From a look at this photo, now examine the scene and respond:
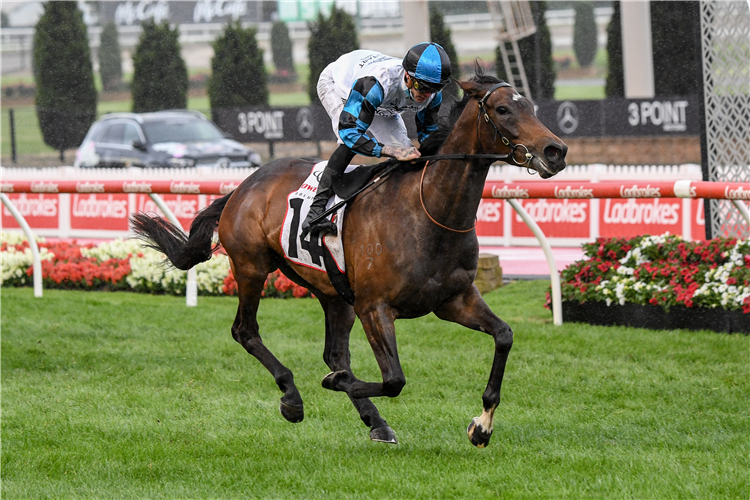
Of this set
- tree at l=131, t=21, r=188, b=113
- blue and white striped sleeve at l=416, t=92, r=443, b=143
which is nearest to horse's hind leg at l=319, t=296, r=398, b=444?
blue and white striped sleeve at l=416, t=92, r=443, b=143

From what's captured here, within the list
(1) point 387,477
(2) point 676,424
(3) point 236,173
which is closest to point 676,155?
(3) point 236,173

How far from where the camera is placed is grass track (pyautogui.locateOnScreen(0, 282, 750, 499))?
14.8ft

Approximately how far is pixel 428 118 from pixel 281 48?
38.2 m

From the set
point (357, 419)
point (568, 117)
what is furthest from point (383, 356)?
point (568, 117)

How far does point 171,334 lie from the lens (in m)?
8.17

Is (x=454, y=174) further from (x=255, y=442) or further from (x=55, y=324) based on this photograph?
(x=55, y=324)

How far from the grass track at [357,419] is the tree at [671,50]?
14.7 meters

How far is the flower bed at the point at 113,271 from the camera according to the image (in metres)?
10.5

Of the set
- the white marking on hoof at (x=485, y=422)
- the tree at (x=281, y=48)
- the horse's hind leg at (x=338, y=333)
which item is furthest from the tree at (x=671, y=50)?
the tree at (x=281, y=48)

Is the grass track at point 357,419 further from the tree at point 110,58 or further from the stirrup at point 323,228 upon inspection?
the tree at point 110,58

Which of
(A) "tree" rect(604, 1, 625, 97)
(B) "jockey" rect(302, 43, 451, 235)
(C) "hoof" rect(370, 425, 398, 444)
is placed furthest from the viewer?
(A) "tree" rect(604, 1, 625, 97)

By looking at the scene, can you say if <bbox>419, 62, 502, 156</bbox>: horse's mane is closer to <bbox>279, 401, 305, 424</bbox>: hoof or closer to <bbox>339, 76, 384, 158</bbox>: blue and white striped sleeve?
<bbox>339, 76, 384, 158</bbox>: blue and white striped sleeve

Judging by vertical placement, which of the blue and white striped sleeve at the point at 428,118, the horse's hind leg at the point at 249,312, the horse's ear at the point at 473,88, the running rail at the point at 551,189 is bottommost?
the horse's hind leg at the point at 249,312

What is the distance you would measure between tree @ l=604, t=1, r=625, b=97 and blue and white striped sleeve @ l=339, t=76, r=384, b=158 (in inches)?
765
